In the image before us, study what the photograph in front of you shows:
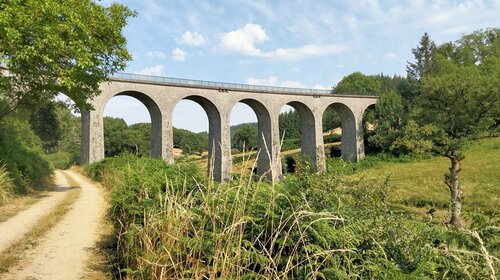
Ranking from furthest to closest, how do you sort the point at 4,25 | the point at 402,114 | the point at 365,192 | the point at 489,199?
the point at 402,114, the point at 489,199, the point at 4,25, the point at 365,192

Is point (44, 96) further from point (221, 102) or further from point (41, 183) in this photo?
point (221, 102)

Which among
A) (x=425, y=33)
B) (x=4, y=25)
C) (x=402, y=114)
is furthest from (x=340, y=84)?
(x=4, y=25)

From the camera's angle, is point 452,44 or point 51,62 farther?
point 452,44

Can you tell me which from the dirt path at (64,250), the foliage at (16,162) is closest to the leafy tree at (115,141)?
the foliage at (16,162)

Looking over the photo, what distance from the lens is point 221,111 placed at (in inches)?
1487

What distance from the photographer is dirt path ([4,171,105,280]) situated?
552cm

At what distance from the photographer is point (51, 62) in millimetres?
11078

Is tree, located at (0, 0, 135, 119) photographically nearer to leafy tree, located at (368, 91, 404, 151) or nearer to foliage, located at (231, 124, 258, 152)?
foliage, located at (231, 124, 258, 152)

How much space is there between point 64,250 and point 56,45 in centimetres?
Answer: 670

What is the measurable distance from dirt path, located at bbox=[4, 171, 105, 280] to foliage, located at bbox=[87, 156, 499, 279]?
2293 millimetres

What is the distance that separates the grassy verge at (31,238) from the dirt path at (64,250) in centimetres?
12

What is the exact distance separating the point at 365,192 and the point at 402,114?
48225 millimetres

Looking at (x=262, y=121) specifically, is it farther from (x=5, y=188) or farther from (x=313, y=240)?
(x=313, y=240)

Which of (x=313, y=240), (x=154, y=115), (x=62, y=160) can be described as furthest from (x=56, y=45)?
(x=62, y=160)
